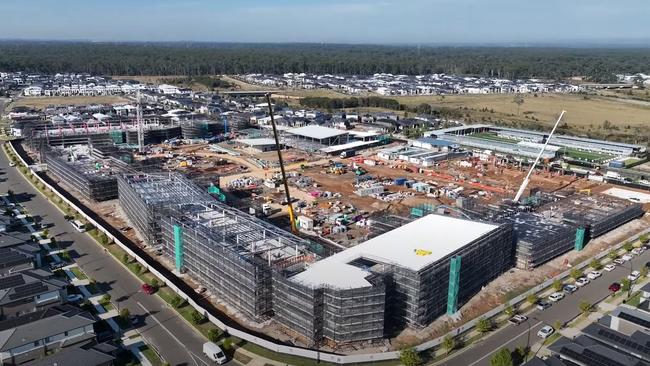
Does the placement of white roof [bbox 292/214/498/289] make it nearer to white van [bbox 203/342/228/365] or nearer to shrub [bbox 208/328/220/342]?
shrub [bbox 208/328/220/342]

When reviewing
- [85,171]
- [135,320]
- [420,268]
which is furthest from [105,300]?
[85,171]

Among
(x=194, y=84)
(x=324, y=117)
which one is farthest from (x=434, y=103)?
(x=194, y=84)

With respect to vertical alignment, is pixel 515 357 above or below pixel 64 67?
below

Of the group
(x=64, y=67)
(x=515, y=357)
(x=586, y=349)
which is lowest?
(x=515, y=357)

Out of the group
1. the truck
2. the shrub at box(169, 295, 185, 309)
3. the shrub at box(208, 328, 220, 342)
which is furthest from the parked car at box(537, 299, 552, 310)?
the truck

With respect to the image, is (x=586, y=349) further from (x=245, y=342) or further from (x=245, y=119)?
(x=245, y=119)

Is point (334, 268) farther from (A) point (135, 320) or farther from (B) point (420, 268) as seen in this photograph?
(A) point (135, 320)

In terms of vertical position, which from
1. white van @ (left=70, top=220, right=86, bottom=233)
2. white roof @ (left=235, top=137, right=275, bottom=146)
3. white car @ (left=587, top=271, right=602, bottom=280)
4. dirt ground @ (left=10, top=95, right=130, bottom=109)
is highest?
dirt ground @ (left=10, top=95, right=130, bottom=109)
